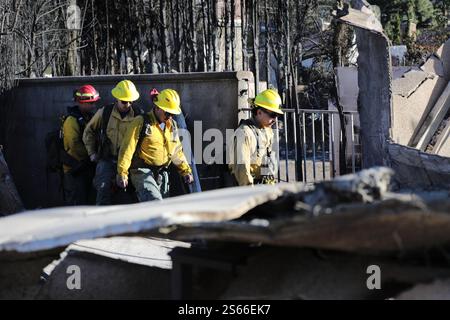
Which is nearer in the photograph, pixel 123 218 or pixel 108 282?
pixel 123 218

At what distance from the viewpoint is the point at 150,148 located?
7066 mm

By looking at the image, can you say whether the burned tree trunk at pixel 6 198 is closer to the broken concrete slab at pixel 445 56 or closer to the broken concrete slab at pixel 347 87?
the broken concrete slab at pixel 347 87

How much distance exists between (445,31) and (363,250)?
22.2 metres

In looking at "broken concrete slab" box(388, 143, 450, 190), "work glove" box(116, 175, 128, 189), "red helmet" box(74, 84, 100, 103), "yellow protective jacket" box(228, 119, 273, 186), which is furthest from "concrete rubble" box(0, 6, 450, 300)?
"red helmet" box(74, 84, 100, 103)

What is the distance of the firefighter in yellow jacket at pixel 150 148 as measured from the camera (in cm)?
693

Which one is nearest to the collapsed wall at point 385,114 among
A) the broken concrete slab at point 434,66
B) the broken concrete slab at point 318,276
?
the broken concrete slab at point 434,66

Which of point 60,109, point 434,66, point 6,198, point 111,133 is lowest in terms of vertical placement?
point 6,198

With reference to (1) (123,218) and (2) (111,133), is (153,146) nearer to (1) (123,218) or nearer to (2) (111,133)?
(2) (111,133)

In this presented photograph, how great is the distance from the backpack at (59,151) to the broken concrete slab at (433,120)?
3.78 meters

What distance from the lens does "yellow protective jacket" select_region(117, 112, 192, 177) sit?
691cm

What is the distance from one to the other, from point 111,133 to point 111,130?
32mm

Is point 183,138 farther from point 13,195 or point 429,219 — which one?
point 429,219

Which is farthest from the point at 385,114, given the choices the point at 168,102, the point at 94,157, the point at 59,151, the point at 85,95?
the point at 59,151

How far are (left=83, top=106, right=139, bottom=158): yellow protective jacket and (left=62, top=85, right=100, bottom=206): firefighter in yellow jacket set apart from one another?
26cm
